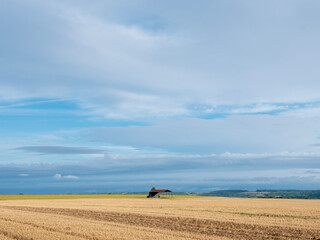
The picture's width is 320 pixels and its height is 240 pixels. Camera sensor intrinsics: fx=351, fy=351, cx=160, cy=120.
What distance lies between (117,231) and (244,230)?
9.36 m

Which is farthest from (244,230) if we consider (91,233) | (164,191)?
(164,191)

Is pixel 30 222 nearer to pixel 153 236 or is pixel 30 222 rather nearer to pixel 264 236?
pixel 153 236

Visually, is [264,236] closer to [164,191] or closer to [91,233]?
[91,233]

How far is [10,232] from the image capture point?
917 inches

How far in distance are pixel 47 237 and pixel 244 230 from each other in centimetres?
1390

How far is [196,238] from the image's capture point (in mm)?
21250

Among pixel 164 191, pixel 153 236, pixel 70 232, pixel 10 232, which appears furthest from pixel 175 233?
pixel 164 191

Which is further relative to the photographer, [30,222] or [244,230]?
[30,222]

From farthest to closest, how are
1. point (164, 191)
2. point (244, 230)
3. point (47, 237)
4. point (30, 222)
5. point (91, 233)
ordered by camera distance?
point (164, 191)
point (30, 222)
point (244, 230)
point (91, 233)
point (47, 237)

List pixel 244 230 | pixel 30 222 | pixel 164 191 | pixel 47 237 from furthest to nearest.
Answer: pixel 164 191 → pixel 30 222 → pixel 244 230 → pixel 47 237

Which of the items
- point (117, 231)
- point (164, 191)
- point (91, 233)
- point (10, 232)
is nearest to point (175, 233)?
point (117, 231)

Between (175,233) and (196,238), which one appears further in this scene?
(175,233)

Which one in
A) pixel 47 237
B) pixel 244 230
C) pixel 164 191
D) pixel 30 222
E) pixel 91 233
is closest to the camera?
pixel 47 237

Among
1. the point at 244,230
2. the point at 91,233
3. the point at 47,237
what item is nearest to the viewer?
the point at 47,237
